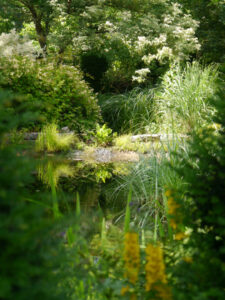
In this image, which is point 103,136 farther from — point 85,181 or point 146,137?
point 85,181

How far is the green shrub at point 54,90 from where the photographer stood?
8.24 metres

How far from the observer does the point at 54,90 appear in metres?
8.59

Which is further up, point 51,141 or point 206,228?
point 206,228

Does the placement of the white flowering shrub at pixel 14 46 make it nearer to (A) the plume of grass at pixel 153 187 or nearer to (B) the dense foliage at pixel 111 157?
(B) the dense foliage at pixel 111 157

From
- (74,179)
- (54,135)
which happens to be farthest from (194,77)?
(74,179)

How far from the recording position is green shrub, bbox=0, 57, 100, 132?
8.24m

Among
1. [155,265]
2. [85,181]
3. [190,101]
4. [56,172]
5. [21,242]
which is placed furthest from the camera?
[190,101]

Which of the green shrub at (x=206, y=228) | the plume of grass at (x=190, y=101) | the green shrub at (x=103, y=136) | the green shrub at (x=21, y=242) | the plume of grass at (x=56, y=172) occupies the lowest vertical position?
the green shrub at (x=103, y=136)

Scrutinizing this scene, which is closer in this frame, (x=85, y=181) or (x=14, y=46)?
(x=85, y=181)

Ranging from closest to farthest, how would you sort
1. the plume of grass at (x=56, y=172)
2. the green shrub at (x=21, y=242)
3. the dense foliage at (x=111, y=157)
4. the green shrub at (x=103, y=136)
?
the green shrub at (x=21, y=242) < the dense foliage at (x=111, y=157) < the plume of grass at (x=56, y=172) < the green shrub at (x=103, y=136)

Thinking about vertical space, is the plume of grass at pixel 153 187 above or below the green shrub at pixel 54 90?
above

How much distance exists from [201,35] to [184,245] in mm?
13014

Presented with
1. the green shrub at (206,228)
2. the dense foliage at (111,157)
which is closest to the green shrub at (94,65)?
the dense foliage at (111,157)

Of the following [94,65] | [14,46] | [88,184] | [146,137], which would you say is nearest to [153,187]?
[88,184]
